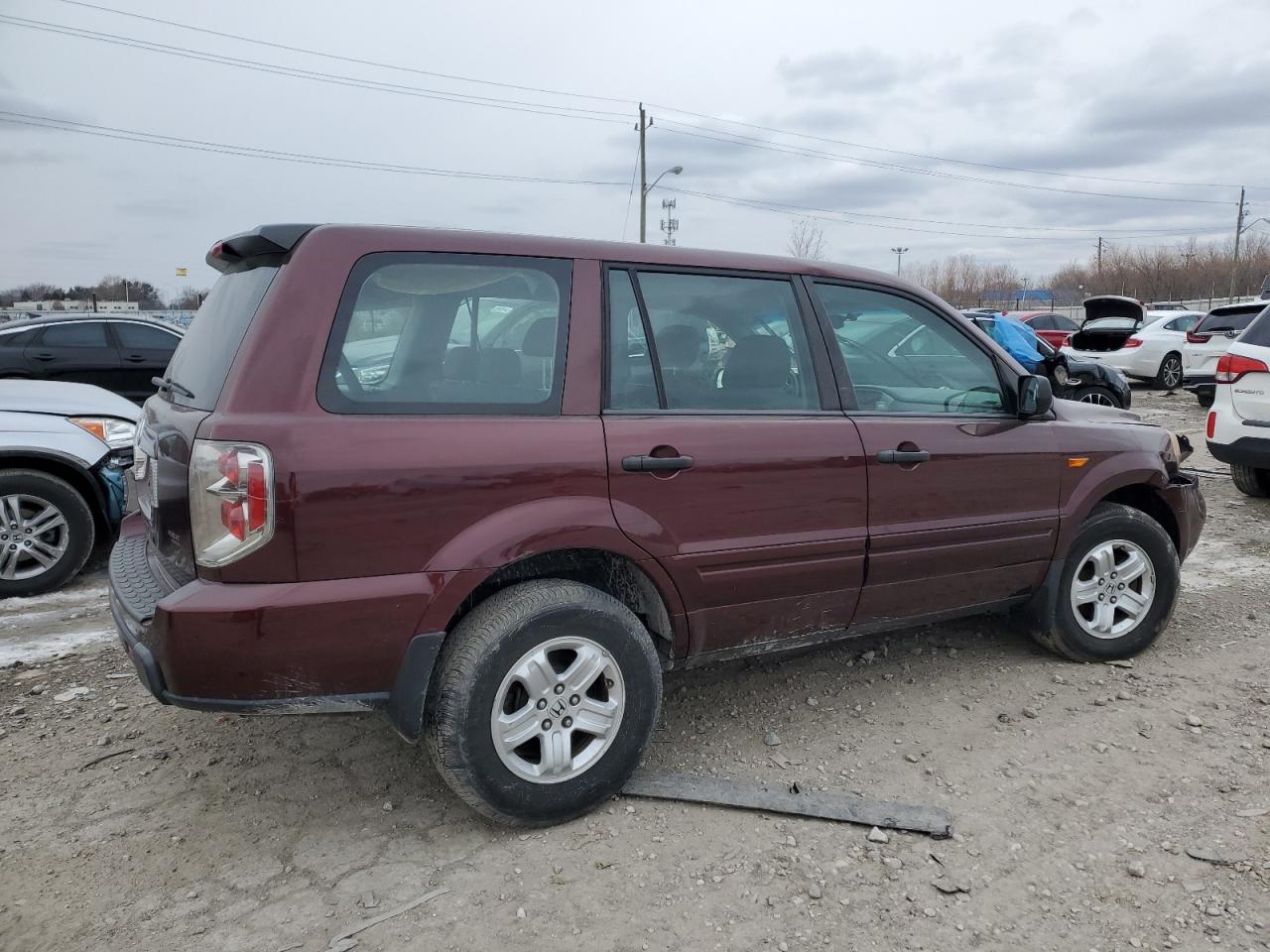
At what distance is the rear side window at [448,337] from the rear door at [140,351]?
26.5 feet

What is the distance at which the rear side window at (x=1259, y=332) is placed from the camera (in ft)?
21.6

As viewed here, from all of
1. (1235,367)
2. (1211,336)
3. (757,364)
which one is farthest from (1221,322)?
(757,364)

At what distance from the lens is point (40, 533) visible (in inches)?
193

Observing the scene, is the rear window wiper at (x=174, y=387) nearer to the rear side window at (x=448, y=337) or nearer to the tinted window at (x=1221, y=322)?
the rear side window at (x=448, y=337)

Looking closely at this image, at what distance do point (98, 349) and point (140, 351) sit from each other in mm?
422

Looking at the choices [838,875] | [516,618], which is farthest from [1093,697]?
[516,618]

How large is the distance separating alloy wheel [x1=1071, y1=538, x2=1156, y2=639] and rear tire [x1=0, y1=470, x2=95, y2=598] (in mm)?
5157

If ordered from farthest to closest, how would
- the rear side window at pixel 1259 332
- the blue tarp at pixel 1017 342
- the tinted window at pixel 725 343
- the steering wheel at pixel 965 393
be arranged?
the blue tarp at pixel 1017 342
the rear side window at pixel 1259 332
the steering wheel at pixel 965 393
the tinted window at pixel 725 343

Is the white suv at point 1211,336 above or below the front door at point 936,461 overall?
above

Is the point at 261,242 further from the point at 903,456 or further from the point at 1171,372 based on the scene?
the point at 1171,372

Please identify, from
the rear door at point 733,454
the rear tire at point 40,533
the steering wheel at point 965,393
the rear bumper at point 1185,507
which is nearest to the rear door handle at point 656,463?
the rear door at point 733,454

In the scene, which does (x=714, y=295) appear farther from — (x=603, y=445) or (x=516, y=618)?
(x=516, y=618)

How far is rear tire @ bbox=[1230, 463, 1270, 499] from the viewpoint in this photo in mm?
7120

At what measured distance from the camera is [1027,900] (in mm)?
2398
